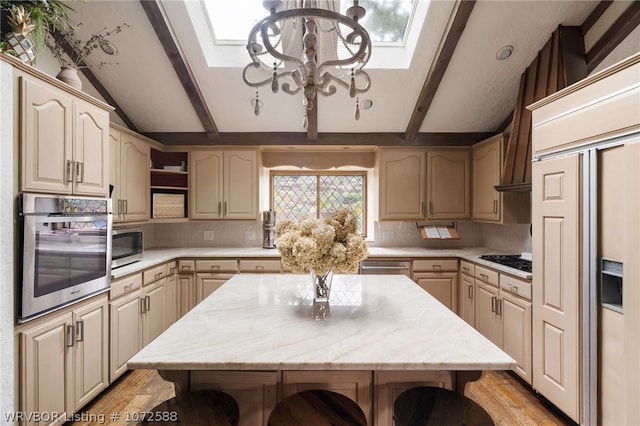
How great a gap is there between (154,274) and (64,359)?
3.56ft

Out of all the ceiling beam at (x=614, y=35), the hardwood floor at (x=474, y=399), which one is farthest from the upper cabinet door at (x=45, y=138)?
the ceiling beam at (x=614, y=35)

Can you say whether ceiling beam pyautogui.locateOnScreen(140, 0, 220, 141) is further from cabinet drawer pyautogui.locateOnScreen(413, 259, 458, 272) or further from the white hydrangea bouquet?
cabinet drawer pyautogui.locateOnScreen(413, 259, 458, 272)

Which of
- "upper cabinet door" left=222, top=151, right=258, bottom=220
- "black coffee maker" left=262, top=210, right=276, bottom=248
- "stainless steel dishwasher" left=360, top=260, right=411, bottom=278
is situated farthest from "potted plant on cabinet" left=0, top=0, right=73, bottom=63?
"stainless steel dishwasher" left=360, top=260, right=411, bottom=278

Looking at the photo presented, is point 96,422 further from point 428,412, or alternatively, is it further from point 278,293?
point 428,412

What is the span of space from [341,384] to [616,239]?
1599mm

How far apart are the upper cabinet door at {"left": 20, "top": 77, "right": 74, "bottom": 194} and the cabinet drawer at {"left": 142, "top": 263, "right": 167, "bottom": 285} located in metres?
1.10

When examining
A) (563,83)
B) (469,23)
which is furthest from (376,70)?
(563,83)

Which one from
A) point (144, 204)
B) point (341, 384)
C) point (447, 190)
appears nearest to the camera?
point (341, 384)

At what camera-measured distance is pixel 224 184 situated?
3.63 meters

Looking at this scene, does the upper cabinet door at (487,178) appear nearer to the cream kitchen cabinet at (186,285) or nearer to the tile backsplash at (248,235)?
the tile backsplash at (248,235)

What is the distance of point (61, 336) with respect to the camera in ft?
5.68

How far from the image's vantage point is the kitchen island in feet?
3.12

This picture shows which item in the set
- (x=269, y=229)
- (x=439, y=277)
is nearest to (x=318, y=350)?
(x=439, y=277)

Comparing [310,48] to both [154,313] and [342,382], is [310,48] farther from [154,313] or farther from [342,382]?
[154,313]
